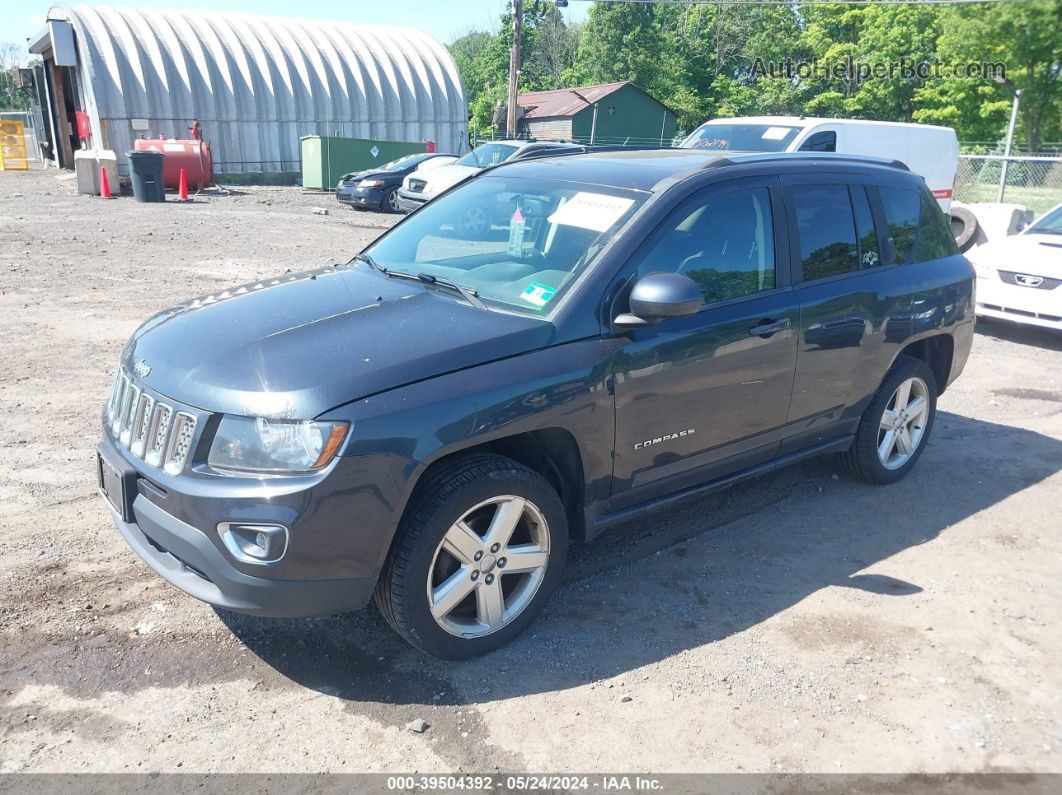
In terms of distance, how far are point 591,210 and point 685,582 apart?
182 centimetres

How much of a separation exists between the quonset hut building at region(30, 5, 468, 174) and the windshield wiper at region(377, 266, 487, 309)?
25.5 metres

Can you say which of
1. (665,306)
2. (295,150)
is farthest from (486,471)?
(295,150)

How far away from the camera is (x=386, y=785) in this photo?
2771 millimetres

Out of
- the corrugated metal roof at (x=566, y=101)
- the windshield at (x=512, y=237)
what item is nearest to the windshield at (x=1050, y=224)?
the windshield at (x=512, y=237)

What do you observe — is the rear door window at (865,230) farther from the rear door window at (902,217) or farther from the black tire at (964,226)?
the black tire at (964,226)

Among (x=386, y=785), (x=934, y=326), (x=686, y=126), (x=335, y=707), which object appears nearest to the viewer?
(x=386, y=785)

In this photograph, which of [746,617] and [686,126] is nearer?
[746,617]

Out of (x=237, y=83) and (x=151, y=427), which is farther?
(x=237, y=83)

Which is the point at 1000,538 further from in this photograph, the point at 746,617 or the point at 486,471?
the point at 486,471

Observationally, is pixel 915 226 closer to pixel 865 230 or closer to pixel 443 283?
pixel 865 230

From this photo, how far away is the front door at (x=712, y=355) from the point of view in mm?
3682

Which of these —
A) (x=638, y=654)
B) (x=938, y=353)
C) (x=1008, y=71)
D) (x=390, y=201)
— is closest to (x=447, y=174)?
(x=390, y=201)

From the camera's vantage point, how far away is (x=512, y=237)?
4.08 meters

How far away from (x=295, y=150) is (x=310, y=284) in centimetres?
2874
